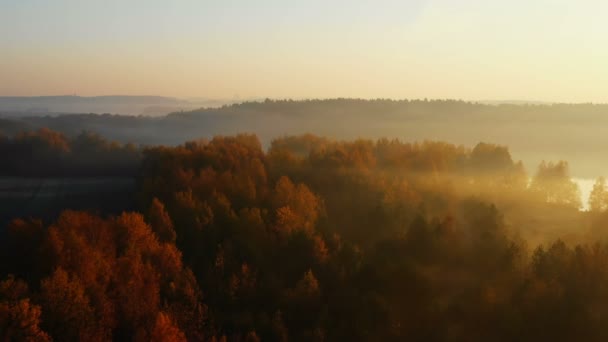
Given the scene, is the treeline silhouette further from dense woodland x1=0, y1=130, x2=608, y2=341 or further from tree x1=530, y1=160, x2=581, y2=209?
tree x1=530, y1=160, x2=581, y2=209

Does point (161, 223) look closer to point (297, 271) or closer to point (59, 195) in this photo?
point (297, 271)

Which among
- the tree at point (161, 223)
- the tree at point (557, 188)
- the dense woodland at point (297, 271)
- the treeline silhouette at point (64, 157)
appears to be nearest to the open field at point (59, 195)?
the dense woodland at point (297, 271)

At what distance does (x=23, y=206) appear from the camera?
90.7 metres

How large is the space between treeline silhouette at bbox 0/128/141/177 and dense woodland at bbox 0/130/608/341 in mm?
43846

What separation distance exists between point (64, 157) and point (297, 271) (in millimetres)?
96048

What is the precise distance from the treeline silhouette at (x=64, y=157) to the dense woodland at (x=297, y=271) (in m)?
43.8

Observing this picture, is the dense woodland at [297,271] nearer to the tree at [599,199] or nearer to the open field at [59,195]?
the tree at [599,199]

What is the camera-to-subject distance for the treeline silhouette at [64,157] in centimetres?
12526

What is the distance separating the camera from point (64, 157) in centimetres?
13688

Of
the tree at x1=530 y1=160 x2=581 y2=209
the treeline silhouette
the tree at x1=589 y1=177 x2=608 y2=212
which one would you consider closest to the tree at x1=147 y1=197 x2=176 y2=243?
the treeline silhouette

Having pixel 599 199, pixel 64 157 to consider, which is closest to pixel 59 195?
pixel 64 157

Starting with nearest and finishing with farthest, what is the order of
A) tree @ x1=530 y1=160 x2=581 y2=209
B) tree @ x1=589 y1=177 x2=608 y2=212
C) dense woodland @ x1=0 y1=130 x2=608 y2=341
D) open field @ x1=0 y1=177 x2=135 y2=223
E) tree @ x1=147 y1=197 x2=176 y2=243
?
dense woodland @ x1=0 y1=130 x2=608 y2=341
tree @ x1=147 y1=197 x2=176 y2=243
open field @ x1=0 y1=177 x2=135 y2=223
tree @ x1=589 y1=177 x2=608 y2=212
tree @ x1=530 y1=160 x2=581 y2=209

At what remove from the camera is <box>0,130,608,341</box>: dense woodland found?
46.7 metres

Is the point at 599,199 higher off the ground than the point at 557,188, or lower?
higher
